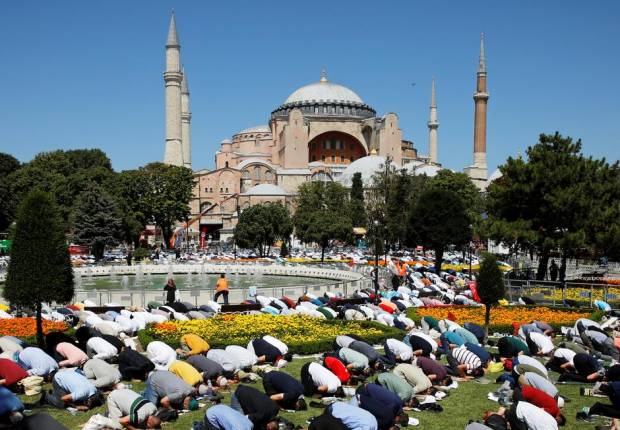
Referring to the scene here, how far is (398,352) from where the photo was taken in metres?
10.1

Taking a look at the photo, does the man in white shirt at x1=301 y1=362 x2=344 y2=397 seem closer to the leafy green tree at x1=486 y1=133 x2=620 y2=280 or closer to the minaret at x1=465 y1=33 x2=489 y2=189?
the leafy green tree at x1=486 y1=133 x2=620 y2=280

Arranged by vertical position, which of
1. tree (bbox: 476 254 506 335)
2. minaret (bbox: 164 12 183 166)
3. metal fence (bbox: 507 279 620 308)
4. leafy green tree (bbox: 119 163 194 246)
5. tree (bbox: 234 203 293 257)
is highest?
minaret (bbox: 164 12 183 166)

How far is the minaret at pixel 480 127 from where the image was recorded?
60938 millimetres

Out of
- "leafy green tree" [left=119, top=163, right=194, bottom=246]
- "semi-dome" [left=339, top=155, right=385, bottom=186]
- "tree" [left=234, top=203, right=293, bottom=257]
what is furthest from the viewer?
"semi-dome" [left=339, top=155, right=385, bottom=186]

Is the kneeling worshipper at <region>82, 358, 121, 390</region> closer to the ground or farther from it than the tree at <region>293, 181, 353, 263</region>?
closer to the ground

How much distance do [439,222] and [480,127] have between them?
3943cm

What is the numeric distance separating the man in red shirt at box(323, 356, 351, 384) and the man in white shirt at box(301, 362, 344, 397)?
22 cm

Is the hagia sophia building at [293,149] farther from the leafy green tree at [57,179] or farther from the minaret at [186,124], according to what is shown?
the leafy green tree at [57,179]

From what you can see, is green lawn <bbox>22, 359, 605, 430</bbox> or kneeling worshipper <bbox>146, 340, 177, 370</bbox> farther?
kneeling worshipper <bbox>146, 340, 177, 370</bbox>

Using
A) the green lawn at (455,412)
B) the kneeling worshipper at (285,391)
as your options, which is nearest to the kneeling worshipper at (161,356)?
the green lawn at (455,412)

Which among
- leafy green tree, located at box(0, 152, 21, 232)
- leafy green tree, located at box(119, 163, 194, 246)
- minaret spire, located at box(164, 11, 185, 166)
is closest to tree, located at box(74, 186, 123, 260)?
leafy green tree, located at box(119, 163, 194, 246)

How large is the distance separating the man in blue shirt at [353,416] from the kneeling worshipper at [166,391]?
2.11 meters

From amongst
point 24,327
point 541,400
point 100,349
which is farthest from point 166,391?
point 24,327

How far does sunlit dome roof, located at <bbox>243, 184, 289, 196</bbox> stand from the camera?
63.8 metres
